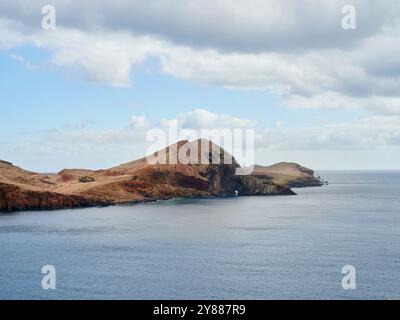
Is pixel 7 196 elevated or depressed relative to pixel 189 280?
elevated

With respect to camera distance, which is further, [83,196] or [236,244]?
[83,196]

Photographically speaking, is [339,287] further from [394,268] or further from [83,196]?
[83,196]
